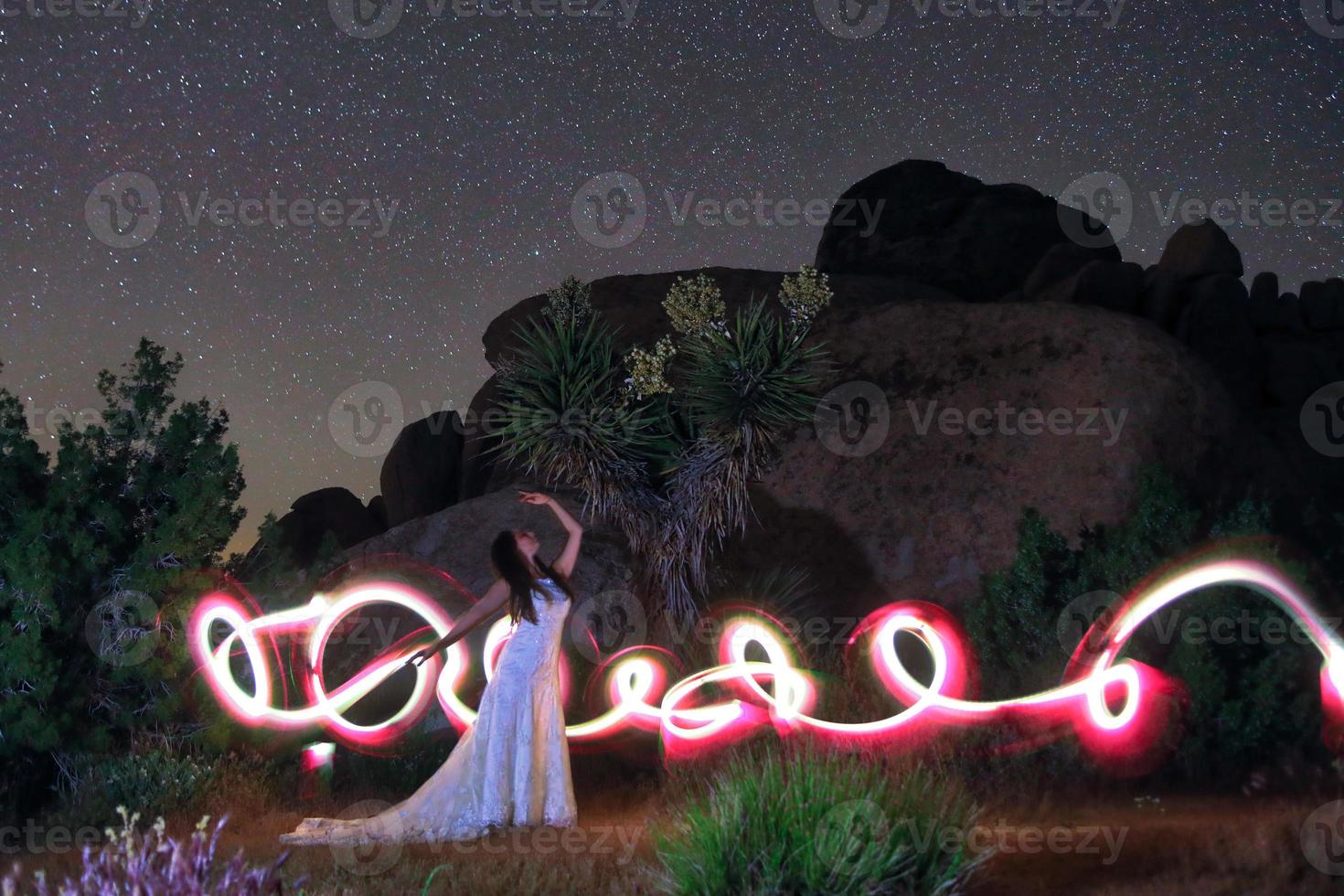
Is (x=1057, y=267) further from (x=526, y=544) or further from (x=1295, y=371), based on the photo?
(x=526, y=544)

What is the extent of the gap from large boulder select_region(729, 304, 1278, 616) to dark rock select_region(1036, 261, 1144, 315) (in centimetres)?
621

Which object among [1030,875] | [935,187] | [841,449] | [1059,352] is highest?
[935,187]

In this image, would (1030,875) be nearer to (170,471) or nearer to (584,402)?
(584,402)

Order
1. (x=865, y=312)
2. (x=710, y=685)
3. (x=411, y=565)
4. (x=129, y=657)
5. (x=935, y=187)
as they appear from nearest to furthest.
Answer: (x=129, y=657) < (x=710, y=685) < (x=411, y=565) < (x=865, y=312) < (x=935, y=187)

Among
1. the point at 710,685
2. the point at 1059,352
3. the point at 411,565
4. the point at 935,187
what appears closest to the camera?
the point at 710,685

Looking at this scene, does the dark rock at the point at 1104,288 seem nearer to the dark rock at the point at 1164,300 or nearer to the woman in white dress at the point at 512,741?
the dark rock at the point at 1164,300

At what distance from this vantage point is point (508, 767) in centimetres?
900

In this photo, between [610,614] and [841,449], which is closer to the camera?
[610,614]

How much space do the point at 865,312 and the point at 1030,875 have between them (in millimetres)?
11753

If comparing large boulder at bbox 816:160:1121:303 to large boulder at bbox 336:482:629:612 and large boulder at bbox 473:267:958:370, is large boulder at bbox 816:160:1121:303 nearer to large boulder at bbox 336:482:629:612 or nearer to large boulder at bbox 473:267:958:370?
large boulder at bbox 473:267:958:370

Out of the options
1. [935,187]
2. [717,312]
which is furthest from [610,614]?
[935,187]

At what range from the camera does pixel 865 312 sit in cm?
1767

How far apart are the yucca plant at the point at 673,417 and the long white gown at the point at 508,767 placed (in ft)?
12.0

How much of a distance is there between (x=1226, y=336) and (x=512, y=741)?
716 inches
